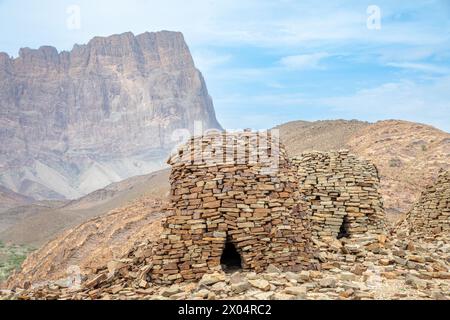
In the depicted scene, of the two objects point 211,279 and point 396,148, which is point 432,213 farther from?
point 396,148

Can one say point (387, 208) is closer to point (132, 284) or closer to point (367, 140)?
point (367, 140)

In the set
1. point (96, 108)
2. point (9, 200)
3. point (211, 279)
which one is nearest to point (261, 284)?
point (211, 279)

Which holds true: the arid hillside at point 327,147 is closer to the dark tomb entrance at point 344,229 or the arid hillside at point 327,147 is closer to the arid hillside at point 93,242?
the arid hillside at point 93,242

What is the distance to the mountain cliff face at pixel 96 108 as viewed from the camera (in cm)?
12781

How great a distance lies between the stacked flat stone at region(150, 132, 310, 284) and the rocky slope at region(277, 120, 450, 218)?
2073 centimetres

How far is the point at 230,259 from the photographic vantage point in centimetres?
888

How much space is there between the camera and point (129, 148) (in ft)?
442

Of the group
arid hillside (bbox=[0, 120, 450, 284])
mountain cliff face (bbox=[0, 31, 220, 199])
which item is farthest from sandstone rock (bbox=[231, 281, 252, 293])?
mountain cliff face (bbox=[0, 31, 220, 199])

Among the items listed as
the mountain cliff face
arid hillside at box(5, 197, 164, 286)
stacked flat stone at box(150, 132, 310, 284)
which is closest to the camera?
stacked flat stone at box(150, 132, 310, 284)

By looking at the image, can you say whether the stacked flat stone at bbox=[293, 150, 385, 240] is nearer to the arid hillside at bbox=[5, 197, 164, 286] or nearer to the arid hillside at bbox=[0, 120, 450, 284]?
the arid hillside at bbox=[0, 120, 450, 284]

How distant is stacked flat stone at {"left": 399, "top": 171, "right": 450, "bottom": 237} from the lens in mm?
13633

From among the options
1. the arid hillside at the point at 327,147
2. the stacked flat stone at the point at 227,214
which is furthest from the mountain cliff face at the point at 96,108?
the stacked flat stone at the point at 227,214

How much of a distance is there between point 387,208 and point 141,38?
463 ft

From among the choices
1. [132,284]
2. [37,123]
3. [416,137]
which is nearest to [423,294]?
[132,284]
